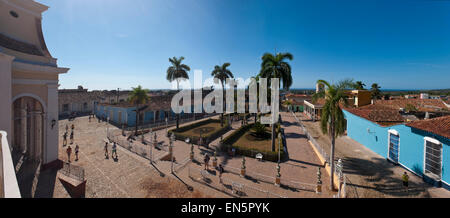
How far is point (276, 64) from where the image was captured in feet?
54.1

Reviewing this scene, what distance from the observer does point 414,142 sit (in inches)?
430

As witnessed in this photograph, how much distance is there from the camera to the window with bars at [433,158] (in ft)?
30.9

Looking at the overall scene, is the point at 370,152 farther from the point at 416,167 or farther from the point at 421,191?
the point at 421,191

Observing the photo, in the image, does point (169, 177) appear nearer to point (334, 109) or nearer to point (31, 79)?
point (31, 79)

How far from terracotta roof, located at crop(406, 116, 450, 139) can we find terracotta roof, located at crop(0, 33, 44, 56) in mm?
23084

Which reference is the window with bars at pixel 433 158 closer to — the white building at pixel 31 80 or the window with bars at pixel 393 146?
the window with bars at pixel 393 146

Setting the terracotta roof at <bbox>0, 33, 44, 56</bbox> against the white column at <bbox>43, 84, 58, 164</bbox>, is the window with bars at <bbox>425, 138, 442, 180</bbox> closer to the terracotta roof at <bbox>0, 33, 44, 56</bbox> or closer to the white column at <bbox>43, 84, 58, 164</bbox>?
the white column at <bbox>43, 84, 58, 164</bbox>

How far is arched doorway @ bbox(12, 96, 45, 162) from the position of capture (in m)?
10.7

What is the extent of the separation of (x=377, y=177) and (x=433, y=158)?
2.90m

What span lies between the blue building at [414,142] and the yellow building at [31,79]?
21.7 meters

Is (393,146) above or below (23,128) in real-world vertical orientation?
below

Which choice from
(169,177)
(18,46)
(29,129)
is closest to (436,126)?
(169,177)

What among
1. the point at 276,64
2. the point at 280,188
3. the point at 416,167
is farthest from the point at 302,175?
the point at 276,64
